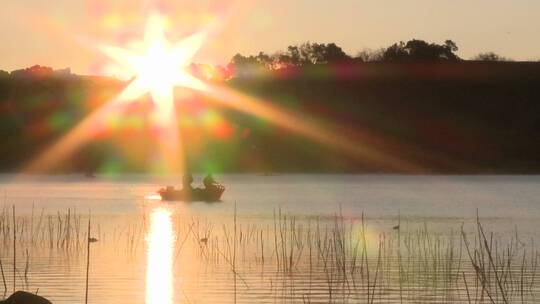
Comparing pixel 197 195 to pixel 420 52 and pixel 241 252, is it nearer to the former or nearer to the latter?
pixel 241 252

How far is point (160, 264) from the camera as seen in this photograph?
1078 inches

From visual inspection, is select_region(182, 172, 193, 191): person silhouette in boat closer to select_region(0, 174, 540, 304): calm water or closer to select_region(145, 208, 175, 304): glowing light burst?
select_region(0, 174, 540, 304): calm water

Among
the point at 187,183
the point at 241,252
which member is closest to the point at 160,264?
the point at 241,252

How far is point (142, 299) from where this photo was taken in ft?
69.7

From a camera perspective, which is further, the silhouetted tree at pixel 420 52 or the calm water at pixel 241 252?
the silhouetted tree at pixel 420 52

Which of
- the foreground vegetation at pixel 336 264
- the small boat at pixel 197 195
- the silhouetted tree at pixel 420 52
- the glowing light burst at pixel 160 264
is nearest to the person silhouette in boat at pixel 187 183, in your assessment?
the small boat at pixel 197 195

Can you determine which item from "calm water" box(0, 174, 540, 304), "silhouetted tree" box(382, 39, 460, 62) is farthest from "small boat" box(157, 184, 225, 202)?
"silhouetted tree" box(382, 39, 460, 62)

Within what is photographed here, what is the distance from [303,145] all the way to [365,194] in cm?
4330

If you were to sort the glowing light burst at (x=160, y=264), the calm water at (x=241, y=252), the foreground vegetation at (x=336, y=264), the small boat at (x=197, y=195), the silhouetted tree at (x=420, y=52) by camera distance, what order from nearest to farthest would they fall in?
1. the foreground vegetation at (x=336, y=264)
2. the glowing light burst at (x=160, y=264)
3. the calm water at (x=241, y=252)
4. the small boat at (x=197, y=195)
5. the silhouetted tree at (x=420, y=52)

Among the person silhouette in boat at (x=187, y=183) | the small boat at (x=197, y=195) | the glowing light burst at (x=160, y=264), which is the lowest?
the glowing light burst at (x=160, y=264)

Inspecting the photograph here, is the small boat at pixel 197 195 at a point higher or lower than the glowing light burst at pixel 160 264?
higher

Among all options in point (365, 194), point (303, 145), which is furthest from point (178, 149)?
point (365, 194)

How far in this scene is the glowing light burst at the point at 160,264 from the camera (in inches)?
859

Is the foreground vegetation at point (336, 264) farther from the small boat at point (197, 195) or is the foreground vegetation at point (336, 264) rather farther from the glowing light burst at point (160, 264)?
the small boat at point (197, 195)
